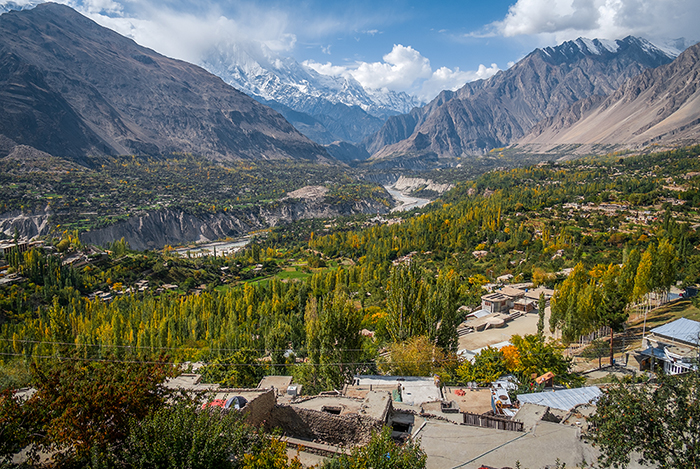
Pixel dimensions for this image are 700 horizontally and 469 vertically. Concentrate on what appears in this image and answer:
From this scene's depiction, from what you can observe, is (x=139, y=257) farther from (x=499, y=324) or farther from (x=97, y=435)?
(x=97, y=435)

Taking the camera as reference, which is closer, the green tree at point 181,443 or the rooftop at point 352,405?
the green tree at point 181,443

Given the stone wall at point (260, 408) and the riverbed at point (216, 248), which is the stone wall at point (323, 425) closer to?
the stone wall at point (260, 408)

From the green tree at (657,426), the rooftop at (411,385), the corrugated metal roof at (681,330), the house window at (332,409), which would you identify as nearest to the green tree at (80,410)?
the house window at (332,409)

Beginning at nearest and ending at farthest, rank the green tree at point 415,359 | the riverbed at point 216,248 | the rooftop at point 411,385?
the rooftop at point 411,385, the green tree at point 415,359, the riverbed at point 216,248

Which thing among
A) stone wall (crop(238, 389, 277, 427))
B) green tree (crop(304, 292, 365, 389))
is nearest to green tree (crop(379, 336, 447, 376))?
green tree (crop(304, 292, 365, 389))

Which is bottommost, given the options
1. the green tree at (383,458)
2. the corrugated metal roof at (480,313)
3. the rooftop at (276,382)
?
the corrugated metal roof at (480,313)

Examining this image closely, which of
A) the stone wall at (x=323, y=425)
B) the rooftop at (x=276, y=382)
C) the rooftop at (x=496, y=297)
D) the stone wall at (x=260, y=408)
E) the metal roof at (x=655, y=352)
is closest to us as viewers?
the stone wall at (x=323, y=425)

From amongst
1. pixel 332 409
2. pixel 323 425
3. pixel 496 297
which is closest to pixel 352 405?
pixel 332 409

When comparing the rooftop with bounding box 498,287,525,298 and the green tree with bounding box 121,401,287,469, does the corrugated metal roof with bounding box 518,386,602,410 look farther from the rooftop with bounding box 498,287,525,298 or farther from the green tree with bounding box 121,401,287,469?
the rooftop with bounding box 498,287,525,298
